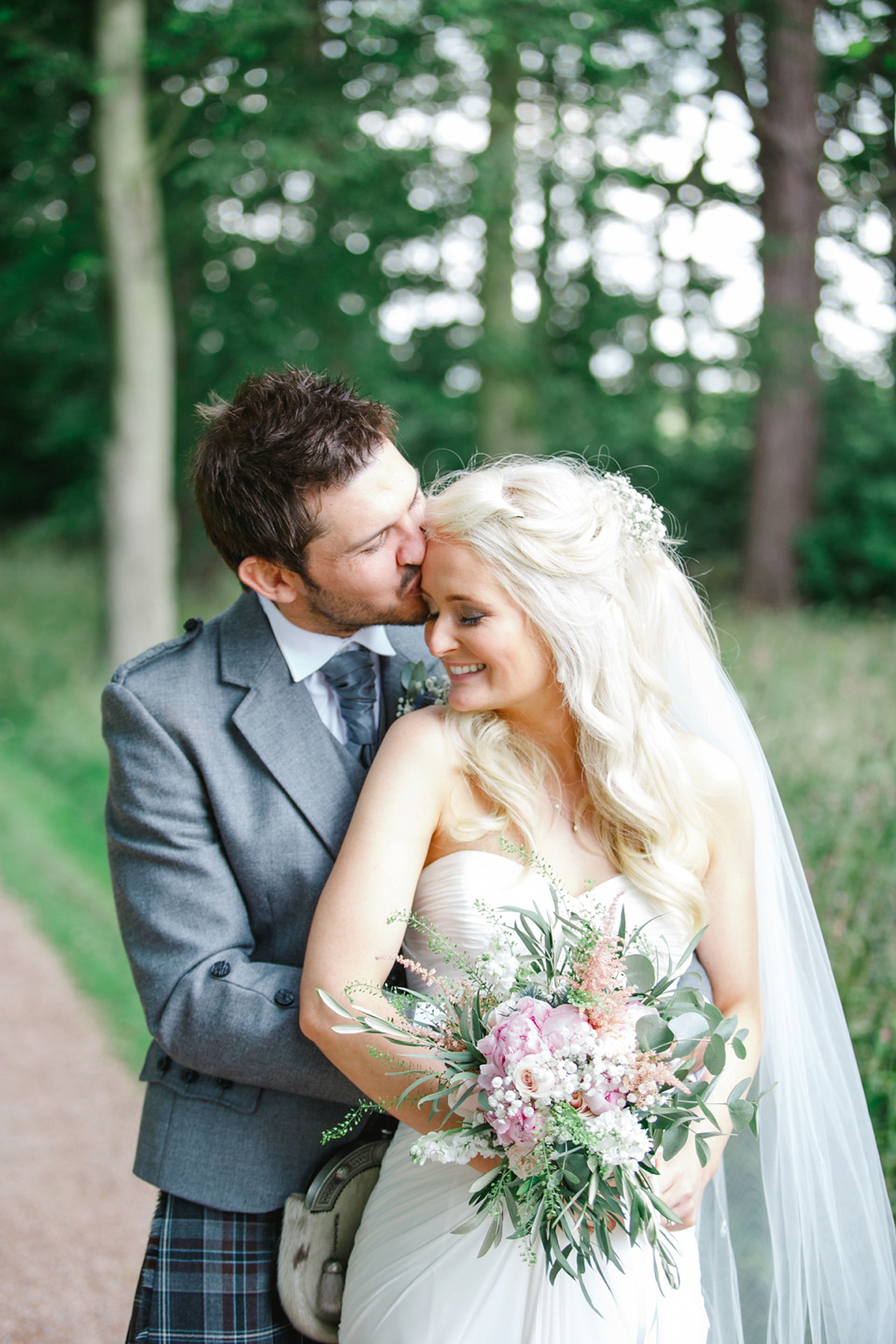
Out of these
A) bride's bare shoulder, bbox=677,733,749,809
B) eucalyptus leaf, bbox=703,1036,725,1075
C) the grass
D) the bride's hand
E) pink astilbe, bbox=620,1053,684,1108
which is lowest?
the grass

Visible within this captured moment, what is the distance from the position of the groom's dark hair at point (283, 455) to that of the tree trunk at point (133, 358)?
630 cm

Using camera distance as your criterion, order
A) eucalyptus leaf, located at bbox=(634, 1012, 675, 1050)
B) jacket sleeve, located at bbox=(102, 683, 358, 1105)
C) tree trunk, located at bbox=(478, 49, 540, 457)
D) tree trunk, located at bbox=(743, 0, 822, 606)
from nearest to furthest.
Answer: eucalyptus leaf, located at bbox=(634, 1012, 675, 1050) → jacket sleeve, located at bbox=(102, 683, 358, 1105) → tree trunk, located at bbox=(743, 0, 822, 606) → tree trunk, located at bbox=(478, 49, 540, 457)

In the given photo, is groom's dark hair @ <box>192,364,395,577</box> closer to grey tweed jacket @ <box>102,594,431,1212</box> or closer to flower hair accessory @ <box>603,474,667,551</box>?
grey tweed jacket @ <box>102,594,431,1212</box>

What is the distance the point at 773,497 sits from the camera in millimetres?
12336

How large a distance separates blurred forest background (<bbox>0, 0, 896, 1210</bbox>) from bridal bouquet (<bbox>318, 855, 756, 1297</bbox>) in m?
1.74

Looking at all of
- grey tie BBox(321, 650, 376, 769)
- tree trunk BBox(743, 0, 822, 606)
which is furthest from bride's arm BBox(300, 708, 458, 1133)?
tree trunk BBox(743, 0, 822, 606)

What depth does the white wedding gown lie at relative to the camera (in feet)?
6.48

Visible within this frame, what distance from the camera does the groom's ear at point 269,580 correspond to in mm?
2535

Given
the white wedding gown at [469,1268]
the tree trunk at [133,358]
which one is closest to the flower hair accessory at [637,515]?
the white wedding gown at [469,1268]

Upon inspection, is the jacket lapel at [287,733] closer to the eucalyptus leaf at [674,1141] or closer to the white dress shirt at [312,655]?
the white dress shirt at [312,655]

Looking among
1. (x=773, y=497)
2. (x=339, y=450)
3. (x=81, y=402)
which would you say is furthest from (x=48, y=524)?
(x=339, y=450)

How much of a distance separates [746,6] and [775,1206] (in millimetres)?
9011

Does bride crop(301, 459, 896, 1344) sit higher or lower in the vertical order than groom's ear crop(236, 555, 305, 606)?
lower

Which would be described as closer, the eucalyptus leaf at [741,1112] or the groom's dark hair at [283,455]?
the eucalyptus leaf at [741,1112]
